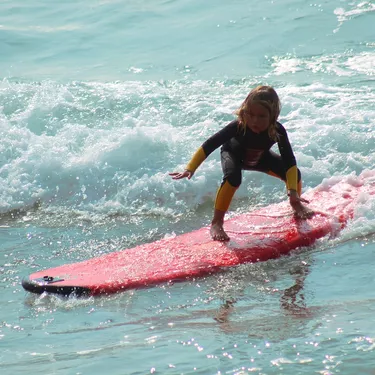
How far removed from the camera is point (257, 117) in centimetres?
554

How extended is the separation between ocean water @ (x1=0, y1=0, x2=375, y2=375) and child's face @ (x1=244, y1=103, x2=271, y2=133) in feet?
3.06

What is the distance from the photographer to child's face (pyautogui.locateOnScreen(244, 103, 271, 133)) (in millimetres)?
5489

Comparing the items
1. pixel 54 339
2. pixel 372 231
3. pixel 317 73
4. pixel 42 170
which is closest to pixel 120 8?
pixel 317 73

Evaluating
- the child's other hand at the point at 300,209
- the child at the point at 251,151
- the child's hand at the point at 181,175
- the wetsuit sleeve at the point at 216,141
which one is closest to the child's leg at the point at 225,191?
the child at the point at 251,151

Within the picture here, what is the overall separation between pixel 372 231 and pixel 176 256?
4.61ft

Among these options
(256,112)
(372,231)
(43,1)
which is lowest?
(372,231)

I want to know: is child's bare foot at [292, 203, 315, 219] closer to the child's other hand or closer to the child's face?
the child's other hand

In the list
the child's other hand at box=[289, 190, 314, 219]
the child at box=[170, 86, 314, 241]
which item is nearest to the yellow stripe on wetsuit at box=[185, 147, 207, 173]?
the child at box=[170, 86, 314, 241]

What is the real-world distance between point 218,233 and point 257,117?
0.85m

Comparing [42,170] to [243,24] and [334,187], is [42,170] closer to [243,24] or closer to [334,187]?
[334,187]

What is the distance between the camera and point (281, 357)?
336 centimetres

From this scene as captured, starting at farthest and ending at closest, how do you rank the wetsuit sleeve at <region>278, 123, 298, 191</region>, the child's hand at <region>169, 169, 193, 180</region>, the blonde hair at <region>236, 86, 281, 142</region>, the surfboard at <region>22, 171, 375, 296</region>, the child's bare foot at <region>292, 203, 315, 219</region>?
the child's bare foot at <region>292, 203, 315, 219</region> → the wetsuit sleeve at <region>278, 123, 298, 191</region> → the child's hand at <region>169, 169, 193, 180</region> → the blonde hair at <region>236, 86, 281, 142</region> → the surfboard at <region>22, 171, 375, 296</region>

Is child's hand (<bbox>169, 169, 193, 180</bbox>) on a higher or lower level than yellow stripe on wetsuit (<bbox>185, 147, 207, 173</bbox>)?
lower

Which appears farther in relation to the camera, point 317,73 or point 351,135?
point 317,73
